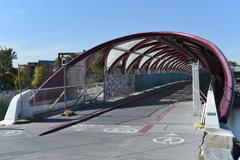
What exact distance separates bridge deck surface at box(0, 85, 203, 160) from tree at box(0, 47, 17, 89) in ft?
178

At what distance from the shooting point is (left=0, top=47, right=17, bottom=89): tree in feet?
222

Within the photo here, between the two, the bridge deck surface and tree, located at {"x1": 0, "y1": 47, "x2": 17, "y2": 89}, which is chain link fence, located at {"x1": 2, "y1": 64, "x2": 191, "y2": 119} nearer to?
the bridge deck surface

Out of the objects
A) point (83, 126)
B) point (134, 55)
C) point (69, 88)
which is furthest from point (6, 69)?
point (83, 126)

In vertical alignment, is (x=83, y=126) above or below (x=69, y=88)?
below

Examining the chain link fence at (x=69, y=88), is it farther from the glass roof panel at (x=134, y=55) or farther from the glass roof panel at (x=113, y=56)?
the glass roof panel at (x=134, y=55)

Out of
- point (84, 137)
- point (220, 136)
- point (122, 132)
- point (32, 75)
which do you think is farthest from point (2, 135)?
point (32, 75)

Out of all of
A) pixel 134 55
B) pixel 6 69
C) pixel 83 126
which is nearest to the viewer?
pixel 83 126

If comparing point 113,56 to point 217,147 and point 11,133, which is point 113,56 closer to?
point 11,133

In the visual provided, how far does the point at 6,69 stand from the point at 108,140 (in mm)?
64509

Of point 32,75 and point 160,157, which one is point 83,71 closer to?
point 32,75

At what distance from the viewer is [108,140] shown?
36.4 ft

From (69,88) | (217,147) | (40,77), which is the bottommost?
(217,147)

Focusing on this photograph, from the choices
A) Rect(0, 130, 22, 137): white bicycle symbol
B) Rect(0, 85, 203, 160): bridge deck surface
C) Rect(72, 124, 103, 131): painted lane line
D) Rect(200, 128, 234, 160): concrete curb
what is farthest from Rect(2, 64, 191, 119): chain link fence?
Rect(200, 128, 234, 160): concrete curb

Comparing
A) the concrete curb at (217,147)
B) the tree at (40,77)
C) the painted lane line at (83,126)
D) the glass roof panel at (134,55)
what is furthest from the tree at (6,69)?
the concrete curb at (217,147)
